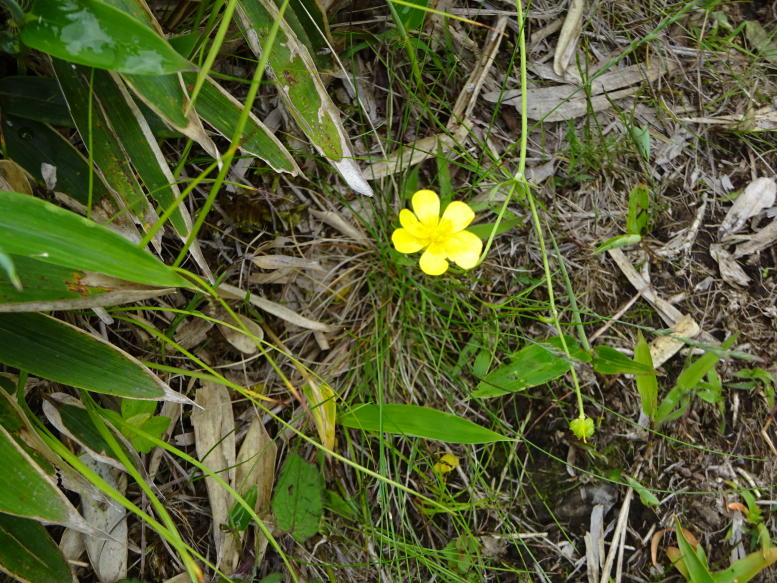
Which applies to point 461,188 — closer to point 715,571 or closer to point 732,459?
point 732,459

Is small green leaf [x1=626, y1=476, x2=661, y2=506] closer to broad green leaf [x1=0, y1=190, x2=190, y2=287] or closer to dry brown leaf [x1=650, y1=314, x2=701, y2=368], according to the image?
dry brown leaf [x1=650, y1=314, x2=701, y2=368]

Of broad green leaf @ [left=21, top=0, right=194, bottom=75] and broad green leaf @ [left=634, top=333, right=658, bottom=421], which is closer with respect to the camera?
broad green leaf @ [left=21, top=0, right=194, bottom=75]

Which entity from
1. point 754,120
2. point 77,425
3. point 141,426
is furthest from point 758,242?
point 77,425

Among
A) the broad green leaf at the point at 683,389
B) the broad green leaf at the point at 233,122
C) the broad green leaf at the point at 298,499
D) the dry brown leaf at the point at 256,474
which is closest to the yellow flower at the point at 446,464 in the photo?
the broad green leaf at the point at 298,499

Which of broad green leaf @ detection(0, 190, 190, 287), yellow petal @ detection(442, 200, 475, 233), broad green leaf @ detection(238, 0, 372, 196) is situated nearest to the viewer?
broad green leaf @ detection(0, 190, 190, 287)

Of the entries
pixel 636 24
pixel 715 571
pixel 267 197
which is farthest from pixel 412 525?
pixel 636 24

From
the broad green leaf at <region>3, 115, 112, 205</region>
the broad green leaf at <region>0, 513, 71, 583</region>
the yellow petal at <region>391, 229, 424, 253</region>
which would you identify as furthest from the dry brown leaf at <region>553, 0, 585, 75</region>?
the broad green leaf at <region>0, 513, 71, 583</region>

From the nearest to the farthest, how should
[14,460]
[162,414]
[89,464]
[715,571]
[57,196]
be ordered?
[14,460], [57,196], [89,464], [162,414], [715,571]
